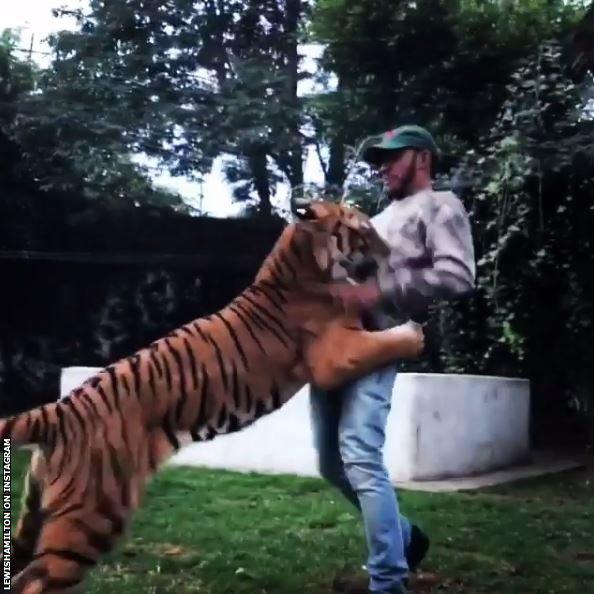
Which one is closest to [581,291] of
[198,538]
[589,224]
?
[589,224]

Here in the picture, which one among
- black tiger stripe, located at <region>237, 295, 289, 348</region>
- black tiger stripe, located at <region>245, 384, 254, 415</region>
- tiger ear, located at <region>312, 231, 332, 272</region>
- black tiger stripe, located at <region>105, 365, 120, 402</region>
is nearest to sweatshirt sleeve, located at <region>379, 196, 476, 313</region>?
tiger ear, located at <region>312, 231, 332, 272</region>

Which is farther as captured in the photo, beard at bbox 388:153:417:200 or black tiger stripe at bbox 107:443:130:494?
beard at bbox 388:153:417:200

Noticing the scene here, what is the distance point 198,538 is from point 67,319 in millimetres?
556

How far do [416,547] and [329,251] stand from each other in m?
0.63

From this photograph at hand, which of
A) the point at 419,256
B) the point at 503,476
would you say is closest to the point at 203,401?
the point at 419,256

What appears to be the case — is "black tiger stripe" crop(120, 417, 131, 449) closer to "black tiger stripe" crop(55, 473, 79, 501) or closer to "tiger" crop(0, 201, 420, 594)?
Answer: "tiger" crop(0, 201, 420, 594)

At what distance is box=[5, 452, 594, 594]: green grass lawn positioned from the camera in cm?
201

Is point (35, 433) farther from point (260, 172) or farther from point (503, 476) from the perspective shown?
point (503, 476)

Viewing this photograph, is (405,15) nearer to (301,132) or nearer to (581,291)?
(301,132)

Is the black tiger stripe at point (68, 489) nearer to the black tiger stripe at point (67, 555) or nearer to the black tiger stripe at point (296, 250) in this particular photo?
the black tiger stripe at point (67, 555)

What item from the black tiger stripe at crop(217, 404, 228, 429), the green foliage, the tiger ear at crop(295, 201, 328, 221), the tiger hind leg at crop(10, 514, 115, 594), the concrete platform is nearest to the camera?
the tiger hind leg at crop(10, 514, 115, 594)

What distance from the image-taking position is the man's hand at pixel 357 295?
198cm

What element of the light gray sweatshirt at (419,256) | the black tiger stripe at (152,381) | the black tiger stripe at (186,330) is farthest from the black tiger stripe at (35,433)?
the light gray sweatshirt at (419,256)

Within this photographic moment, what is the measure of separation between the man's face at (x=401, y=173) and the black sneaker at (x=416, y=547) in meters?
0.68
